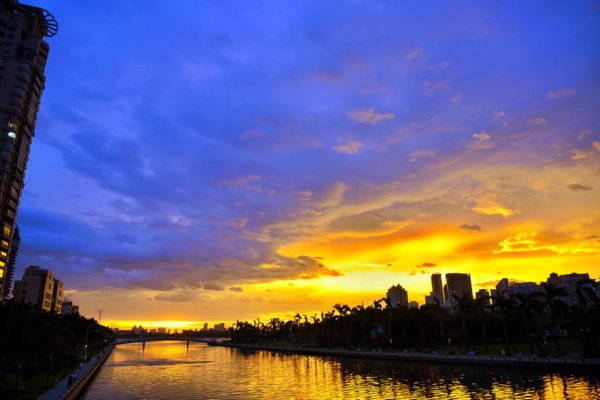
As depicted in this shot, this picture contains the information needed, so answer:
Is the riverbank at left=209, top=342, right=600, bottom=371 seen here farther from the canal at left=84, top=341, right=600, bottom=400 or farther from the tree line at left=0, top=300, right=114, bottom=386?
the tree line at left=0, top=300, right=114, bottom=386

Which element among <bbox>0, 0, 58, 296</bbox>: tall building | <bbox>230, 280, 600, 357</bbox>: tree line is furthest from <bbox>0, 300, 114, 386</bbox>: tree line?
<bbox>230, 280, 600, 357</bbox>: tree line

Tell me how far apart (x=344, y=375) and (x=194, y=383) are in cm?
2502

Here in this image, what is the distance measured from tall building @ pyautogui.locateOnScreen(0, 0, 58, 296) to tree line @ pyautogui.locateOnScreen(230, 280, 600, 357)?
99432 millimetres

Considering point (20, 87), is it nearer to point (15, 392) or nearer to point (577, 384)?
point (15, 392)

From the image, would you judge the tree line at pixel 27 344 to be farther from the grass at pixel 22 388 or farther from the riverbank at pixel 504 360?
the riverbank at pixel 504 360

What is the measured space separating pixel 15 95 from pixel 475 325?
13246 cm

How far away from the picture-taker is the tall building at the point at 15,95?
348 feet

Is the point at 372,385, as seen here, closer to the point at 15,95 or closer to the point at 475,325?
the point at 475,325

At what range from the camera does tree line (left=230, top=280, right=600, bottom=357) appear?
2781 inches

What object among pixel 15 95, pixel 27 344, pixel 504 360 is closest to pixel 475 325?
pixel 504 360

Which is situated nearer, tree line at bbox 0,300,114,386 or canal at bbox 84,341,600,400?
canal at bbox 84,341,600,400

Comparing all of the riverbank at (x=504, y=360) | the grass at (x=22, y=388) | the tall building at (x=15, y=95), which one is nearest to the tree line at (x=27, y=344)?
the grass at (x=22, y=388)

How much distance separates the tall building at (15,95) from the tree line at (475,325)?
326 feet

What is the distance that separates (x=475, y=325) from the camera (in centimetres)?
10775
